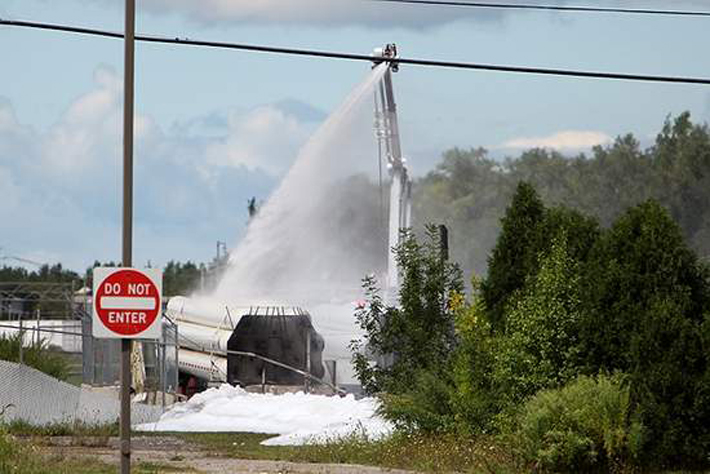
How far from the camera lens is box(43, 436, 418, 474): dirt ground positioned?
2208 centimetres

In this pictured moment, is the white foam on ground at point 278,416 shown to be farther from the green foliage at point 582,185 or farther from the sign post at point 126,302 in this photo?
the green foliage at point 582,185

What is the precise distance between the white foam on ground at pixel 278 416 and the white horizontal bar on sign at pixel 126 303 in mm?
10213

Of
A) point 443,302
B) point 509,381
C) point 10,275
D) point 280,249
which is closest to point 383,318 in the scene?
point 443,302

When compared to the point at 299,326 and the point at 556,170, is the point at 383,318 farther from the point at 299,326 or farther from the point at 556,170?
the point at 556,170

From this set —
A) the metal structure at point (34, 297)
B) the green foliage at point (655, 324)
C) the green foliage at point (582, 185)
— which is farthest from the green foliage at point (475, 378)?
the metal structure at point (34, 297)

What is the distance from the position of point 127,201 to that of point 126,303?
1.37 metres

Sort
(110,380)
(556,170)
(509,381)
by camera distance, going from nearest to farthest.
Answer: (509,381) < (110,380) < (556,170)

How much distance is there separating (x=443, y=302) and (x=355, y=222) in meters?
12.0

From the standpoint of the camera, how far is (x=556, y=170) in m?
56.6

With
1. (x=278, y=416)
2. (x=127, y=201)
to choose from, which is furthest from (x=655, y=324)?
(x=278, y=416)

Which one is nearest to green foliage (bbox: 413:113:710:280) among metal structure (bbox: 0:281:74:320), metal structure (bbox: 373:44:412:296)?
metal structure (bbox: 373:44:412:296)

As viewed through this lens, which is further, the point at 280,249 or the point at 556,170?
the point at 556,170

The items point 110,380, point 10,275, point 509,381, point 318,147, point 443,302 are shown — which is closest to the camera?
point 509,381

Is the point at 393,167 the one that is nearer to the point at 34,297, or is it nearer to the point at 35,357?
the point at 35,357
